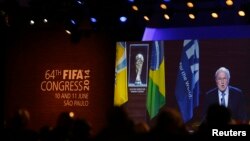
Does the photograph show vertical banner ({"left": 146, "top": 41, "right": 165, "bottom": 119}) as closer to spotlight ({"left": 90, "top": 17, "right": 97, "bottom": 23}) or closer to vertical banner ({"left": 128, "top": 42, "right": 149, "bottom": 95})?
vertical banner ({"left": 128, "top": 42, "right": 149, "bottom": 95})

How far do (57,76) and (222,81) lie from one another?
3318 millimetres

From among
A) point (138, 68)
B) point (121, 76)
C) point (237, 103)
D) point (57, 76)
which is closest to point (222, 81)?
point (237, 103)

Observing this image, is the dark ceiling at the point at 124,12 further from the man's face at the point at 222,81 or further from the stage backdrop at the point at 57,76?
the man's face at the point at 222,81

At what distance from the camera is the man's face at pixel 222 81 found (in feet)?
27.1

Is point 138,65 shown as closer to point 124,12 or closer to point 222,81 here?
point 124,12

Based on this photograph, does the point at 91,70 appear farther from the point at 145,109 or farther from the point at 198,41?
the point at 198,41

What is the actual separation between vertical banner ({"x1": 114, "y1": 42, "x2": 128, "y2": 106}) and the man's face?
161 cm

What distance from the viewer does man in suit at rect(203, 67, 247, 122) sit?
815 centimetres

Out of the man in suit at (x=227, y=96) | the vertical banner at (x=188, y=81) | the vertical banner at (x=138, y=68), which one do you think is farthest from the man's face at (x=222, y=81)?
the vertical banner at (x=138, y=68)

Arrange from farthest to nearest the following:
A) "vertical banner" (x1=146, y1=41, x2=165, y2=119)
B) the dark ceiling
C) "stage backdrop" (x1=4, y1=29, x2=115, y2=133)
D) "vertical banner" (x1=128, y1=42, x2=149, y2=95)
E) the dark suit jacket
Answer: "stage backdrop" (x1=4, y1=29, x2=115, y2=133) → "vertical banner" (x1=128, y1=42, x2=149, y2=95) → "vertical banner" (x1=146, y1=41, x2=165, y2=119) → the dark ceiling → the dark suit jacket

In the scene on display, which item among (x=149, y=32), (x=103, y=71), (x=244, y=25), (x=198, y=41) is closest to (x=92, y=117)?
(x=103, y=71)

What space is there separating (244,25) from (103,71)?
8.81ft

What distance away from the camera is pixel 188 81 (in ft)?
28.3

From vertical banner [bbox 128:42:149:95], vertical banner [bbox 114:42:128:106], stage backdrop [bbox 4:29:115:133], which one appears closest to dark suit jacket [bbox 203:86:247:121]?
vertical banner [bbox 128:42:149:95]
